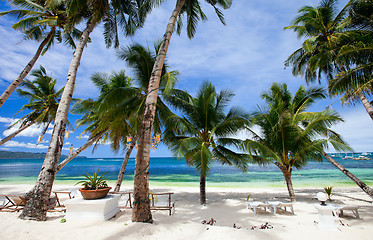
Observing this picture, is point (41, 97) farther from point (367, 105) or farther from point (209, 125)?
point (367, 105)

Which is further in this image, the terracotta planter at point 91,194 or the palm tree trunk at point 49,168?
the terracotta planter at point 91,194

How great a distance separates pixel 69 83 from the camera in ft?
18.6

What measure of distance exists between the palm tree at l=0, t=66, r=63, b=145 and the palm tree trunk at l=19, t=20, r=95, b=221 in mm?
7350

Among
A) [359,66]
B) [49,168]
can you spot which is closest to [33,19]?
[49,168]

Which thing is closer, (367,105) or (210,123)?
(367,105)

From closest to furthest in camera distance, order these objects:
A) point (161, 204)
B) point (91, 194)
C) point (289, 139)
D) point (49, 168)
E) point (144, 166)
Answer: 1. point (144, 166)
2. point (91, 194)
3. point (49, 168)
4. point (161, 204)
5. point (289, 139)

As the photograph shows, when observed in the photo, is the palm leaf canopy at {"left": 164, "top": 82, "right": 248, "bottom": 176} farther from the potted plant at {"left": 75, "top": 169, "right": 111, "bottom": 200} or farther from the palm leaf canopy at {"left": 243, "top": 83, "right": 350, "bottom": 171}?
the potted plant at {"left": 75, "top": 169, "right": 111, "bottom": 200}

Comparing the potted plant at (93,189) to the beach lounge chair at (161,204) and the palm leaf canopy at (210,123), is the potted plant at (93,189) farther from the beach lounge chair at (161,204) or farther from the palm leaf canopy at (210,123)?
the palm leaf canopy at (210,123)

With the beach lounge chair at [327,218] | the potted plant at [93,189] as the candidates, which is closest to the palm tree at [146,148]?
the potted plant at [93,189]

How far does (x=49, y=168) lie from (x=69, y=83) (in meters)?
2.57

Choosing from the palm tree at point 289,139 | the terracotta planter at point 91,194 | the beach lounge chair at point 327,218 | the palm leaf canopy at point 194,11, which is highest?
the palm leaf canopy at point 194,11

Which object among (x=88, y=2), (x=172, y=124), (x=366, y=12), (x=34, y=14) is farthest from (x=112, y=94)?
(x=366, y=12)

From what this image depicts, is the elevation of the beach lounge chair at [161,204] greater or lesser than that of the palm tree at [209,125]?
lesser

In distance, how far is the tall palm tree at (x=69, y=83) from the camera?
14.6ft
